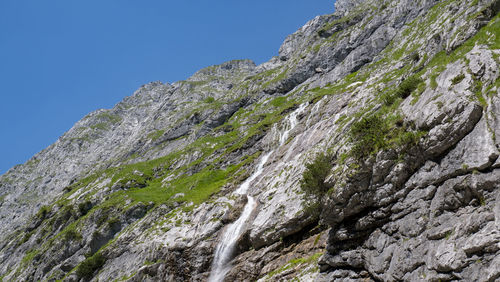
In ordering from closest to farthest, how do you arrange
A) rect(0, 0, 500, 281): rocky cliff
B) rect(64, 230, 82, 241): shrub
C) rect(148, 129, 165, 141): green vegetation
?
rect(0, 0, 500, 281): rocky cliff → rect(64, 230, 82, 241): shrub → rect(148, 129, 165, 141): green vegetation

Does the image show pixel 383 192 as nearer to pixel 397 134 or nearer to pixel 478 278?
pixel 397 134

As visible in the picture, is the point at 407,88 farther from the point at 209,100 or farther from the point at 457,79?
the point at 209,100

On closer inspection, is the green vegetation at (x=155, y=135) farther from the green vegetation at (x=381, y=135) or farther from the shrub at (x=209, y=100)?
the green vegetation at (x=381, y=135)

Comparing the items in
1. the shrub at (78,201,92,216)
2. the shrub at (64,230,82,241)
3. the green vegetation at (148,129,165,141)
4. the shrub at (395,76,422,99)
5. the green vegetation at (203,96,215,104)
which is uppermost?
the green vegetation at (203,96,215,104)

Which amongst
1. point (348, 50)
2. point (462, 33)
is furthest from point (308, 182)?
point (348, 50)

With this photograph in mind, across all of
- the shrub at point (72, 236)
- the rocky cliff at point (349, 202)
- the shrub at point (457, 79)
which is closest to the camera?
the rocky cliff at point (349, 202)

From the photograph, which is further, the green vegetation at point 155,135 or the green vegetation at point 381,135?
the green vegetation at point 155,135

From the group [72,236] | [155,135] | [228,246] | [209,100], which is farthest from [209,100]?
[228,246]

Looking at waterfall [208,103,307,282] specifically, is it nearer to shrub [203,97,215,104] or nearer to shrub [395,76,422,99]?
shrub [395,76,422,99]

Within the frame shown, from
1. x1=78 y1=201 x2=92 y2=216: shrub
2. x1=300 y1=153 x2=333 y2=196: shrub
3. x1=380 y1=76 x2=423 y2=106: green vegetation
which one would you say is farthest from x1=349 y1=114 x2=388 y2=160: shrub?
x1=78 y1=201 x2=92 y2=216: shrub

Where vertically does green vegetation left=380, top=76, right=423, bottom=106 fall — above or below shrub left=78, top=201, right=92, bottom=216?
below

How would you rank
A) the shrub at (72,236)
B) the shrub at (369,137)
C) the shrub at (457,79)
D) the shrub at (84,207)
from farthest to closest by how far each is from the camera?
the shrub at (84,207) → the shrub at (72,236) → the shrub at (369,137) → the shrub at (457,79)

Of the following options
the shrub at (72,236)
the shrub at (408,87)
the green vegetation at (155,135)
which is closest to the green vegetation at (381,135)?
the shrub at (408,87)

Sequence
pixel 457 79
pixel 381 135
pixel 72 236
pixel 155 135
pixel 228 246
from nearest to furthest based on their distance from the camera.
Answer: pixel 457 79 < pixel 381 135 < pixel 228 246 < pixel 72 236 < pixel 155 135
